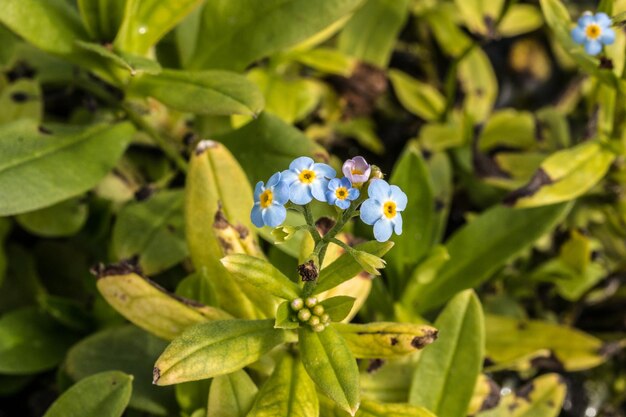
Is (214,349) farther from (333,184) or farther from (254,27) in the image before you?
(254,27)

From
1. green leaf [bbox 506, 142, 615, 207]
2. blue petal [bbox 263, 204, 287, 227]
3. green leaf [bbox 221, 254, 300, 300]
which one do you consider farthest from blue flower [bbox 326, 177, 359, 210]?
green leaf [bbox 506, 142, 615, 207]

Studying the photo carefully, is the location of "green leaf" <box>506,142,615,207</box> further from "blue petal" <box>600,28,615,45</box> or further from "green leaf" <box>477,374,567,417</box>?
"green leaf" <box>477,374,567,417</box>

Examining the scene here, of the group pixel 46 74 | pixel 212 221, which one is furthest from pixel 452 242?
pixel 46 74

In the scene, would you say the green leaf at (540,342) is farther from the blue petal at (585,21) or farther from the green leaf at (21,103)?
the green leaf at (21,103)

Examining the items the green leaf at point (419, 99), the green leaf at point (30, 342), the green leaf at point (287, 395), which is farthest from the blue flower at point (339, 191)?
the green leaf at point (419, 99)

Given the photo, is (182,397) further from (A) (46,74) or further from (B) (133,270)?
(A) (46,74)

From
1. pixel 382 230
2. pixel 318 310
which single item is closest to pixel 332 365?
pixel 318 310
